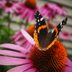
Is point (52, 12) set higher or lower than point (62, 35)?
higher

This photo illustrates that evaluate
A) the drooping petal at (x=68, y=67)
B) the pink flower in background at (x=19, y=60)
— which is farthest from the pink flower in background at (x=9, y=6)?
the drooping petal at (x=68, y=67)

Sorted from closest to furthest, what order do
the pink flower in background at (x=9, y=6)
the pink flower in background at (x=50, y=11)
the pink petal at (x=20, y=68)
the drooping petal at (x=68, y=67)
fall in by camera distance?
the pink petal at (x=20, y=68), the drooping petal at (x=68, y=67), the pink flower in background at (x=9, y=6), the pink flower in background at (x=50, y=11)

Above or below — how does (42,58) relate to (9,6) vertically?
below

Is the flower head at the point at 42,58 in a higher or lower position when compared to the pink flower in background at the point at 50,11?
lower

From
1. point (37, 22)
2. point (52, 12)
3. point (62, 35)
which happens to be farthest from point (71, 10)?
point (37, 22)

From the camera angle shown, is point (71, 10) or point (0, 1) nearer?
point (0, 1)

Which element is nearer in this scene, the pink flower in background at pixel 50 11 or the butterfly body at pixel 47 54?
the butterfly body at pixel 47 54

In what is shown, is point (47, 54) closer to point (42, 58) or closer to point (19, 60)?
point (42, 58)

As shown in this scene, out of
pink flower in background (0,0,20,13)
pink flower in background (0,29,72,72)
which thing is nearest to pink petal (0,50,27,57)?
pink flower in background (0,29,72,72)

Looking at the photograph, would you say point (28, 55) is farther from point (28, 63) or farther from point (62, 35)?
point (62, 35)

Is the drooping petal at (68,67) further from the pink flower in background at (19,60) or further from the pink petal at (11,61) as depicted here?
the pink petal at (11,61)

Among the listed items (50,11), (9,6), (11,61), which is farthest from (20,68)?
(50,11)
